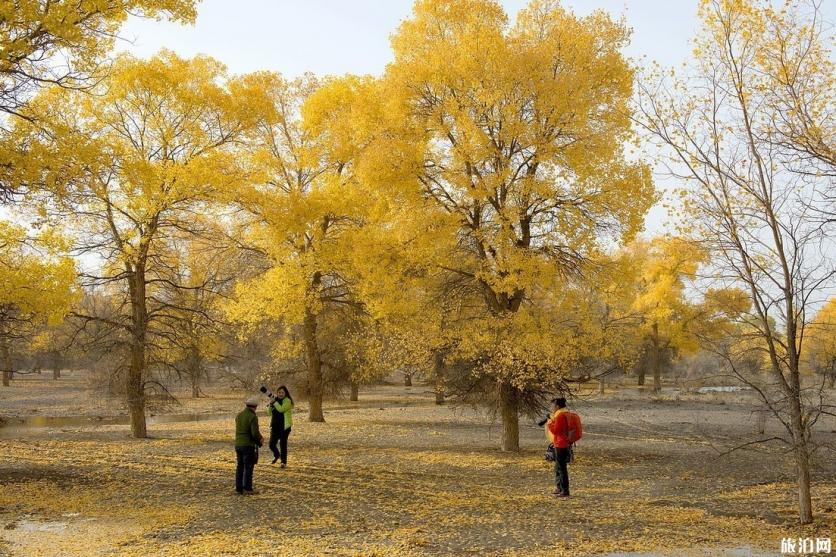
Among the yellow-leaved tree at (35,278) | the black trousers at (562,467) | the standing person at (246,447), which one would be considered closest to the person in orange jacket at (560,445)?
the black trousers at (562,467)

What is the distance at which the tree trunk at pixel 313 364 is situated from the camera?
2181 cm

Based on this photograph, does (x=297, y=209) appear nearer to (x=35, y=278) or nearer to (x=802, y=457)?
(x=35, y=278)

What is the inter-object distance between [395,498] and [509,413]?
571 centimetres

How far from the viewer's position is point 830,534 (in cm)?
772

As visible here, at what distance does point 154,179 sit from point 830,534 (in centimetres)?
1407

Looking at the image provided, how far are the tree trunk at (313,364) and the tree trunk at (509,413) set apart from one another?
8.38 m

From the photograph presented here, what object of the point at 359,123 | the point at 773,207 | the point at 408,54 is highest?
the point at 408,54

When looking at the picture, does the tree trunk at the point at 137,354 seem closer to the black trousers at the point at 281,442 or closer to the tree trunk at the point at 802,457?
the black trousers at the point at 281,442

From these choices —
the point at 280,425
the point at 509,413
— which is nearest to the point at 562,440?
the point at 509,413

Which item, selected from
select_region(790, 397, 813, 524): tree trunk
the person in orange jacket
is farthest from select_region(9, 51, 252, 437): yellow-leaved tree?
select_region(790, 397, 813, 524): tree trunk

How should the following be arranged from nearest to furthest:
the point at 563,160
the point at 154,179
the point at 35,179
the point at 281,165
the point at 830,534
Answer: the point at 830,534 < the point at 35,179 < the point at 563,160 < the point at 154,179 < the point at 281,165

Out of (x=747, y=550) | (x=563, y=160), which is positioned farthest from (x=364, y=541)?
(x=563, y=160)

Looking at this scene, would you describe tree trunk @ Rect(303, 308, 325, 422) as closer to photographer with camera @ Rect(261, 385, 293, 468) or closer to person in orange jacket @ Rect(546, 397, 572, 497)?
photographer with camera @ Rect(261, 385, 293, 468)

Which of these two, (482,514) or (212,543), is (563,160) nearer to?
(482,514)
